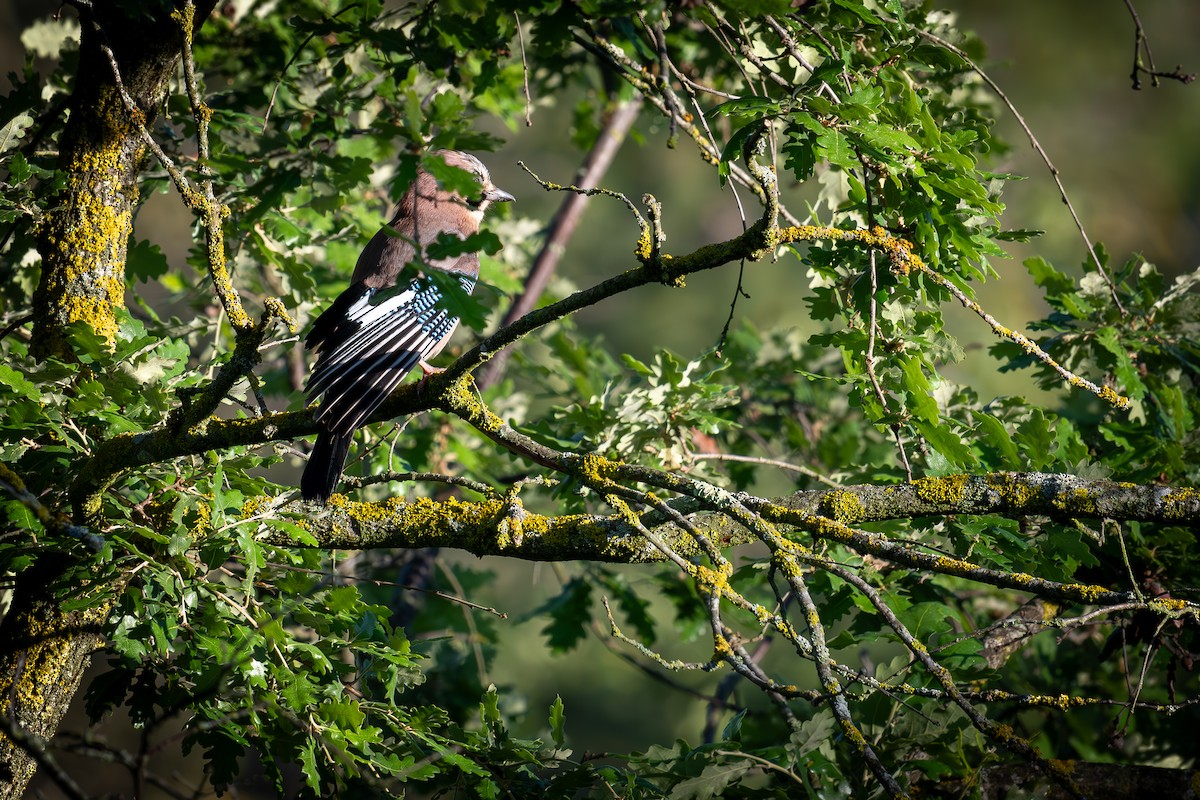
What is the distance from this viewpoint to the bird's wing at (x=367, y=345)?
2.41 metres

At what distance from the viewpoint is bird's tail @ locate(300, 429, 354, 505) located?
7.57 feet

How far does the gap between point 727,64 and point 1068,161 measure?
19.3 feet

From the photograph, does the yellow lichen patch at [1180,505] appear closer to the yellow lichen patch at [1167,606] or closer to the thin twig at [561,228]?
the yellow lichen patch at [1167,606]

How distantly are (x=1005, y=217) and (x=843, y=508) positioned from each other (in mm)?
6596

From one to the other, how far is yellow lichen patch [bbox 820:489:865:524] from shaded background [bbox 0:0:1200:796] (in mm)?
4169

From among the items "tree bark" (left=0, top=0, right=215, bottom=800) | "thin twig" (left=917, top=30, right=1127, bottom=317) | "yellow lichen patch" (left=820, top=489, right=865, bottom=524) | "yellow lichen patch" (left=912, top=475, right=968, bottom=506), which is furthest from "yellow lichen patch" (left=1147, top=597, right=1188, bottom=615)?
"tree bark" (left=0, top=0, right=215, bottom=800)

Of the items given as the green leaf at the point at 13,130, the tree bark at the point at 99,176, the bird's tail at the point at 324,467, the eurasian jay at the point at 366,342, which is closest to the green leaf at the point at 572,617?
the eurasian jay at the point at 366,342

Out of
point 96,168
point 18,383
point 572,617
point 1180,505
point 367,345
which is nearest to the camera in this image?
point 1180,505

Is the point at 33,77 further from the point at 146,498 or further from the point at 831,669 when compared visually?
the point at 831,669

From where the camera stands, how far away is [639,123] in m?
5.34

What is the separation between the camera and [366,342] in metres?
2.73

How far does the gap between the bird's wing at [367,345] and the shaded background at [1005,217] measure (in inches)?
131

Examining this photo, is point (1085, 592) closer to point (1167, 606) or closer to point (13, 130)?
point (1167, 606)

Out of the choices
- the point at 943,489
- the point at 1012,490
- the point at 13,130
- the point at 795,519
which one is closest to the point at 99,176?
the point at 13,130
